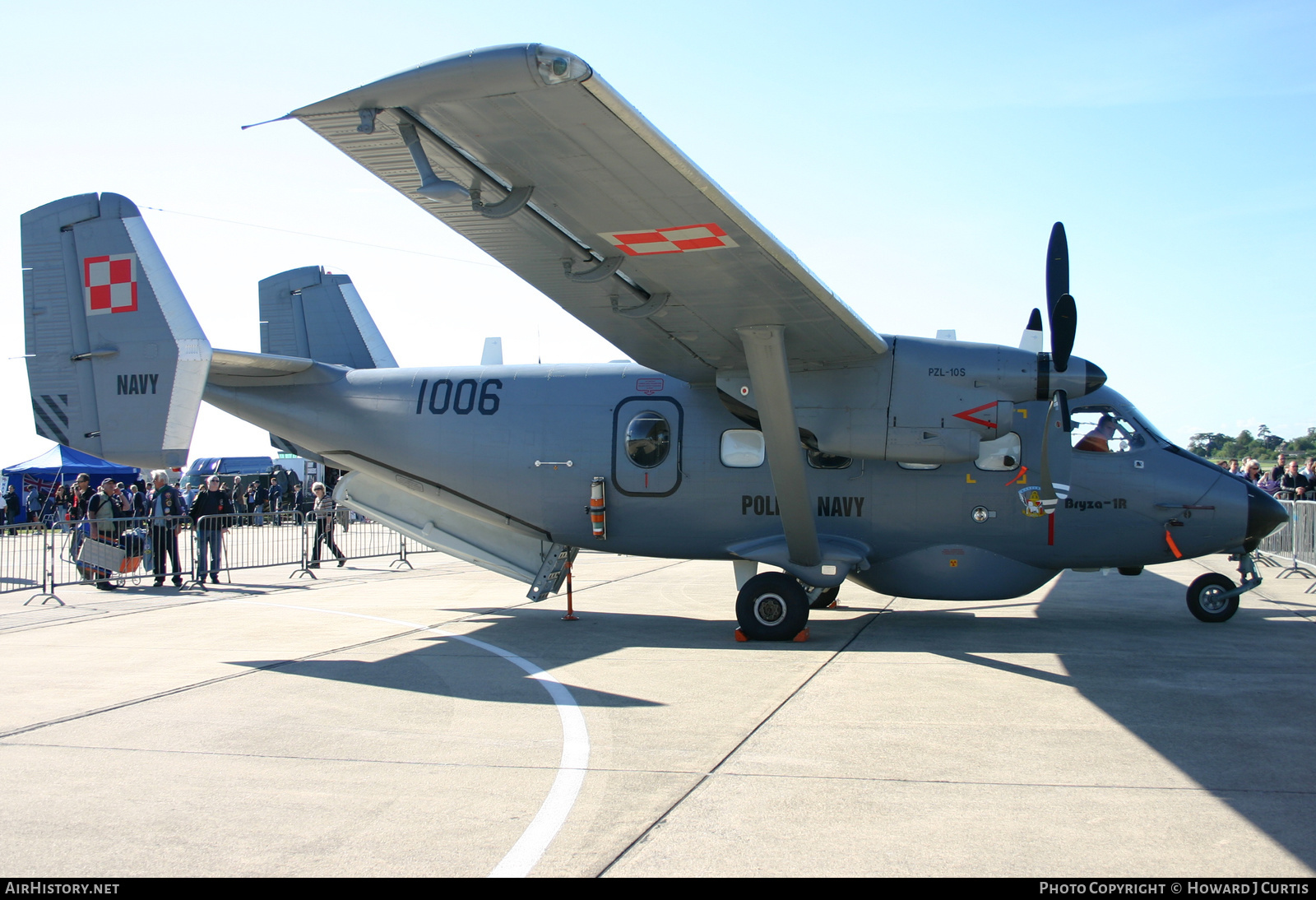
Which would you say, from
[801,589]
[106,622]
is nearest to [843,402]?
[801,589]

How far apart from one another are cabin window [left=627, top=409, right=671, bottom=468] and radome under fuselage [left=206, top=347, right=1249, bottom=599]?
3.3 inches

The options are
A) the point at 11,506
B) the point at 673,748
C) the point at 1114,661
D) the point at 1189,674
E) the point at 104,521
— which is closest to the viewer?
the point at 673,748

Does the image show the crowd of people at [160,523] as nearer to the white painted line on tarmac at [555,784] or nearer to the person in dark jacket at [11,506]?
the white painted line on tarmac at [555,784]

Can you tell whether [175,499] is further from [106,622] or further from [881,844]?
[881,844]

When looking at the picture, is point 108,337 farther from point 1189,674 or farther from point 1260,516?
point 1260,516

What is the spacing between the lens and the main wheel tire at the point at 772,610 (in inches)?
396

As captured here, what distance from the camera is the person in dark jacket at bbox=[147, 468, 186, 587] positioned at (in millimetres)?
15984

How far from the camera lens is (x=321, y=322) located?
14.6m

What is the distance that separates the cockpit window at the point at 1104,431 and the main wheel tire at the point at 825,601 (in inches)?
134

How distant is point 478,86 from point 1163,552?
29.2 feet

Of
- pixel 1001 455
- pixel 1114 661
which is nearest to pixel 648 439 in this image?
pixel 1001 455

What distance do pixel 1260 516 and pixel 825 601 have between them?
16.3 feet

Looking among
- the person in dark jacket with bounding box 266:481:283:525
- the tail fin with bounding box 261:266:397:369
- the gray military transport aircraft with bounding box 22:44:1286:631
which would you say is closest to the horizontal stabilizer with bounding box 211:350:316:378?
the gray military transport aircraft with bounding box 22:44:1286:631

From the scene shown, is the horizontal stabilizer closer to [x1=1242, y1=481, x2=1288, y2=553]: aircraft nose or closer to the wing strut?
the wing strut
